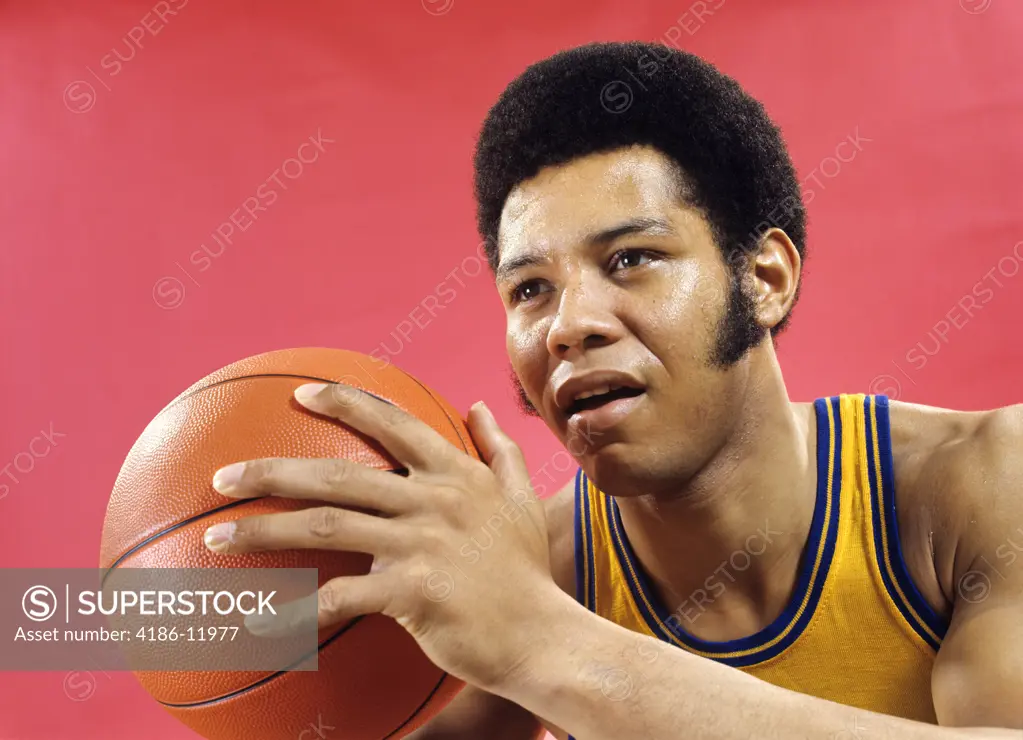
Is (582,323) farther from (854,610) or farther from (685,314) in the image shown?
(854,610)

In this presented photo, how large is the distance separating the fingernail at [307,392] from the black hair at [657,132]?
669 millimetres

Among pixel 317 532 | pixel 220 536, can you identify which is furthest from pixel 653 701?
pixel 220 536

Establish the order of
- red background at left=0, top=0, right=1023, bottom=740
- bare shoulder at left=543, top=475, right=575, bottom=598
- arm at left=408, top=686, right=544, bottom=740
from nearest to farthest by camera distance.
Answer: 1. arm at left=408, top=686, right=544, bottom=740
2. bare shoulder at left=543, top=475, right=575, bottom=598
3. red background at left=0, top=0, right=1023, bottom=740

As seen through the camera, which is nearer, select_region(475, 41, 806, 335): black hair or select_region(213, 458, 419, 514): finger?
select_region(213, 458, 419, 514): finger

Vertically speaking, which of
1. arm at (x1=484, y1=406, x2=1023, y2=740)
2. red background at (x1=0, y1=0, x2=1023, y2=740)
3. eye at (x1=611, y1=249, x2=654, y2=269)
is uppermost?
red background at (x1=0, y1=0, x2=1023, y2=740)

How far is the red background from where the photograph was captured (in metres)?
3.59

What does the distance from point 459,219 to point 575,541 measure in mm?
2021

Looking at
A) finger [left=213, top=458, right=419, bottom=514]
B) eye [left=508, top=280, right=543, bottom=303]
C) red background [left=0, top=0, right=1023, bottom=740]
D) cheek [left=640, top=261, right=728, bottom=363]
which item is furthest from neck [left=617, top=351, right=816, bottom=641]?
red background [left=0, top=0, right=1023, bottom=740]

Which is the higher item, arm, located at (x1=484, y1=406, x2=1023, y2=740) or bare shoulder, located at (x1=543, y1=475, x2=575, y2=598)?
bare shoulder, located at (x1=543, y1=475, x2=575, y2=598)

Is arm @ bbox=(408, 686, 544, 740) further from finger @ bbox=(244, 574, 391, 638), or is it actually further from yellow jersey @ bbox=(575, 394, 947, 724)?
finger @ bbox=(244, 574, 391, 638)

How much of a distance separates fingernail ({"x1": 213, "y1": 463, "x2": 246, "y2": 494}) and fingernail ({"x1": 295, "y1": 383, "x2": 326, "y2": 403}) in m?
0.14

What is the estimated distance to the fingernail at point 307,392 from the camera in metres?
1.31

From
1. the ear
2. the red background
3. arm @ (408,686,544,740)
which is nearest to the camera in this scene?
the ear

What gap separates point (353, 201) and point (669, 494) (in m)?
2.45
